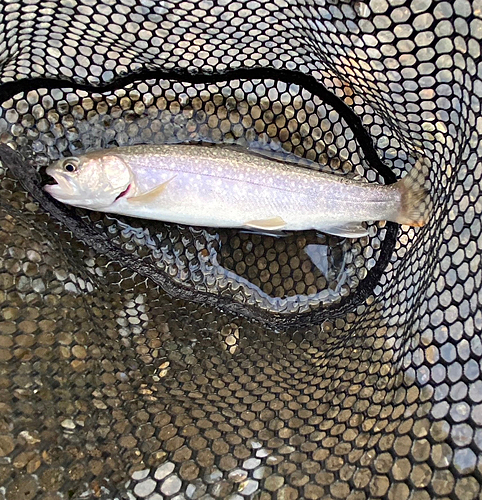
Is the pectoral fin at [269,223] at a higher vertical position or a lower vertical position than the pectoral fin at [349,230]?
higher

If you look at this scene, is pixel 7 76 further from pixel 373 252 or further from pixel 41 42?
pixel 373 252

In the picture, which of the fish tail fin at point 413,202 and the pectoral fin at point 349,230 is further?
the pectoral fin at point 349,230

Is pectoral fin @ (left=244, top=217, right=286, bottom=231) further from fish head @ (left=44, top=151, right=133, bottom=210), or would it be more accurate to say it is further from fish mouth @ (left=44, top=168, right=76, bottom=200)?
fish mouth @ (left=44, top=168, right=76, bottom=200)

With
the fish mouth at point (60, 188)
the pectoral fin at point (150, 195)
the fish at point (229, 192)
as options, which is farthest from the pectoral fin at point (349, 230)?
the fish mouth at point (60, 188)

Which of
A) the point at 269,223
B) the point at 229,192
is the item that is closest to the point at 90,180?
the point at 229,192

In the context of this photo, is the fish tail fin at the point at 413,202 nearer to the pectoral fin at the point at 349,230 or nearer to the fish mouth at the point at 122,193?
the pectoral fin at the point at 349,230

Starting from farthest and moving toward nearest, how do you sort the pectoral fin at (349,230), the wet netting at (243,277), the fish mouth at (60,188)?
the pectoral fin at (349,230), the fish mouth at (60,188), the wet netting at (243,277)

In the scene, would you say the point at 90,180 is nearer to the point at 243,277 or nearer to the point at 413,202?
the point at 243,277

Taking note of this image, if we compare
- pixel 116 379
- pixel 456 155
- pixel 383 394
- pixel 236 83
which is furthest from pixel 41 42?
pixel 383 394
